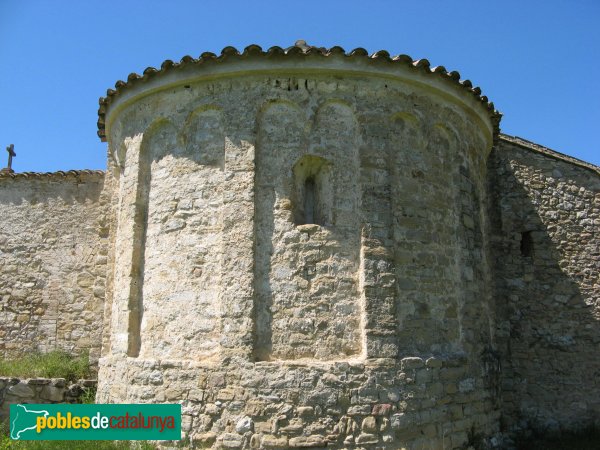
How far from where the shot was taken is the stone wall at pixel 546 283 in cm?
880

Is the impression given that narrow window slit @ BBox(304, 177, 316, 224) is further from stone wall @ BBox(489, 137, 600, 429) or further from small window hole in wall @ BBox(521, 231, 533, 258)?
A: small window hole in wall @ BBox(521, 231, 533, 258)

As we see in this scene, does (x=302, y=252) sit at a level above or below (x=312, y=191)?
below

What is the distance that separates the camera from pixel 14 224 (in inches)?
376

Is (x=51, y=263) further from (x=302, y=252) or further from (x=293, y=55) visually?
(x=293, y=55)

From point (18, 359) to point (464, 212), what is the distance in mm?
7228

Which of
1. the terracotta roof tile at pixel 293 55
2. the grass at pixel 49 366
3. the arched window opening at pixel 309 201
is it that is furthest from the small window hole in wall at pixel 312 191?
the grass at pixel 49 366

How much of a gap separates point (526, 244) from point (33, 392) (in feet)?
26.0

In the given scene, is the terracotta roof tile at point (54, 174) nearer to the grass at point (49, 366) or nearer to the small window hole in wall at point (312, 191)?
the grass at point (49, 366)

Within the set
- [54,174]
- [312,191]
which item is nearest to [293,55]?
[312,191]

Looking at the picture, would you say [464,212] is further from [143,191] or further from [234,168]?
[143,191]

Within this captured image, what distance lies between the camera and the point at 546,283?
9156mm

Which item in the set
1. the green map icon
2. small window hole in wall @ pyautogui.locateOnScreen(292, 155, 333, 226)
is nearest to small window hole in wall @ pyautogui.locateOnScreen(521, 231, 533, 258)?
small window hole in wall @ pyautogui.locateOnScreen(292, 155, 333, 226)

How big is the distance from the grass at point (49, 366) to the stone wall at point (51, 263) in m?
0.17

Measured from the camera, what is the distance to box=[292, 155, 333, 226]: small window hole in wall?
635 centimetres
